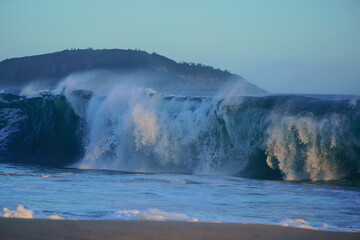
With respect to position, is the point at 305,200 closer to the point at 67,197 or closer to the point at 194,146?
the point at 67,197

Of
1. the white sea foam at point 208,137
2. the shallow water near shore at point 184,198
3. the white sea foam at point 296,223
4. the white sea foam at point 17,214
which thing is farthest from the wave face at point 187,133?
the white sea foam at point 17,214

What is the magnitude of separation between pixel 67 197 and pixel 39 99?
15.3 metres

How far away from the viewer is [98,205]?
984cm

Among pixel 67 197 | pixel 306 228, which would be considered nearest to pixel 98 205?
pixel 67 197

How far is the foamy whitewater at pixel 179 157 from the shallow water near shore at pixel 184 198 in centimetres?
2

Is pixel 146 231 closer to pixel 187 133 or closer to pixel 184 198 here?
pixel 184 198

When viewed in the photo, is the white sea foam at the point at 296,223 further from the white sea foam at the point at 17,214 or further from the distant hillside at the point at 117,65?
the distant hillside at the point at 117,65

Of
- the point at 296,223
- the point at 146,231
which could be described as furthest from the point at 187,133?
the point at 146,231

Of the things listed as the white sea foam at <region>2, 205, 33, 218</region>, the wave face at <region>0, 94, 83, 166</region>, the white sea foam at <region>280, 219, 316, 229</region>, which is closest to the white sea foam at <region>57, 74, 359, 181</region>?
the wave face at <region>0, 94, 83, 166</region>

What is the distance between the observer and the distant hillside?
8994 centimetres

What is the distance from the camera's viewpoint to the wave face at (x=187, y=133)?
1611 centimetres

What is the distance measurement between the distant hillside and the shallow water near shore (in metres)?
71.5

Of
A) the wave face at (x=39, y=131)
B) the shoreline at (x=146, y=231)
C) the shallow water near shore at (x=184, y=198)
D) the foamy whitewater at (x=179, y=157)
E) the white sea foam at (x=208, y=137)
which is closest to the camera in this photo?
the shoreline at (x=146, y=231)

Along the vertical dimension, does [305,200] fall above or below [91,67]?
below
